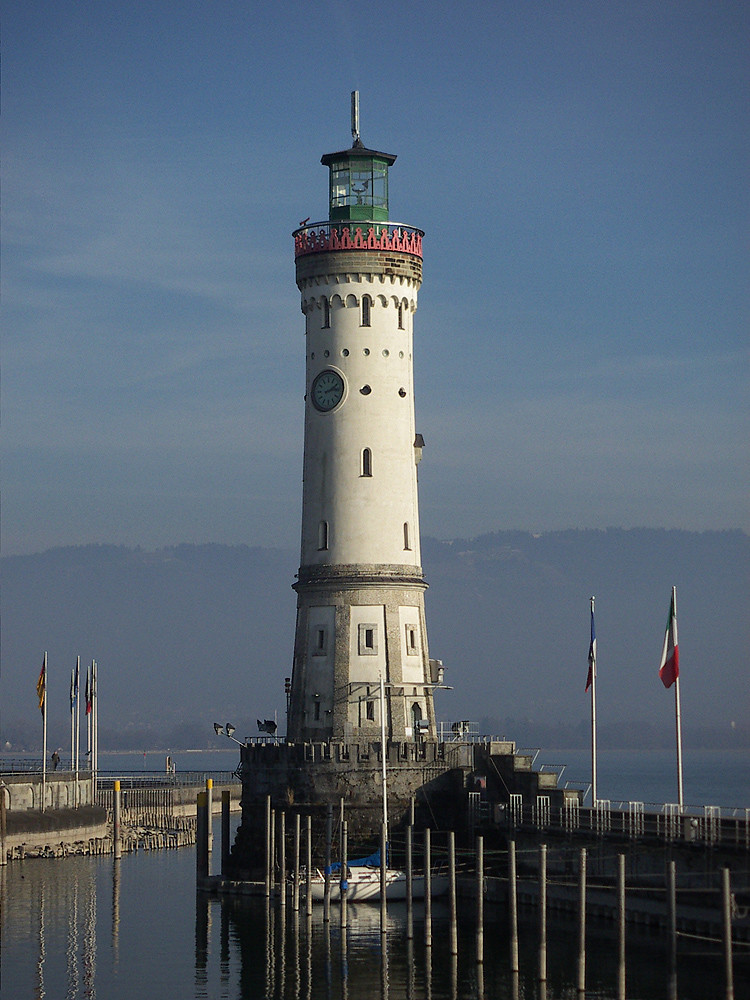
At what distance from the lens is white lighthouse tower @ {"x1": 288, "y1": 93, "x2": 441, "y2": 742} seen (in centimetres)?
9044

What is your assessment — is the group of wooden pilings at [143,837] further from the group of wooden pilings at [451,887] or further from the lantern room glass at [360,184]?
the lantern room glass at [360,184]

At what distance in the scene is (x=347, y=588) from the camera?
90875 mm

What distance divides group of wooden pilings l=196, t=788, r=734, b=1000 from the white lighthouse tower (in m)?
7.17

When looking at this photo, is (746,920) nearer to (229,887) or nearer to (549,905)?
(549,905)

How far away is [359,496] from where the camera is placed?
302 feet

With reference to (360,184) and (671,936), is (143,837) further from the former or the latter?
(671,936)

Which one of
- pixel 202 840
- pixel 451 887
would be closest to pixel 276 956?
pixel 451 887

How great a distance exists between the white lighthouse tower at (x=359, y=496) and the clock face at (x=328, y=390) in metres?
0.08

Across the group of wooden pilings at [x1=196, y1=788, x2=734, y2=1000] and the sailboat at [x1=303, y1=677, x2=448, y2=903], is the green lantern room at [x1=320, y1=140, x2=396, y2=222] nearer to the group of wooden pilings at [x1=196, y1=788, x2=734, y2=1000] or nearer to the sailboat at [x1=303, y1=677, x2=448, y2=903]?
the sailboat at [x1=303, y1=677, x2=448, y2=903]

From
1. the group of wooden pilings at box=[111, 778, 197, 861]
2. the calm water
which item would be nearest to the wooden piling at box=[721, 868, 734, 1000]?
the calm water

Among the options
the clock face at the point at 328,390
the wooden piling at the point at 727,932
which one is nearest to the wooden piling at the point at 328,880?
the clock face at the point at 328,390

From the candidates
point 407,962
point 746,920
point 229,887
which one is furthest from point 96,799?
point 746,920

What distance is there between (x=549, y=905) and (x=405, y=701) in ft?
56.0

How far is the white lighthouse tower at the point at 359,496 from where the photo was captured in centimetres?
9044
